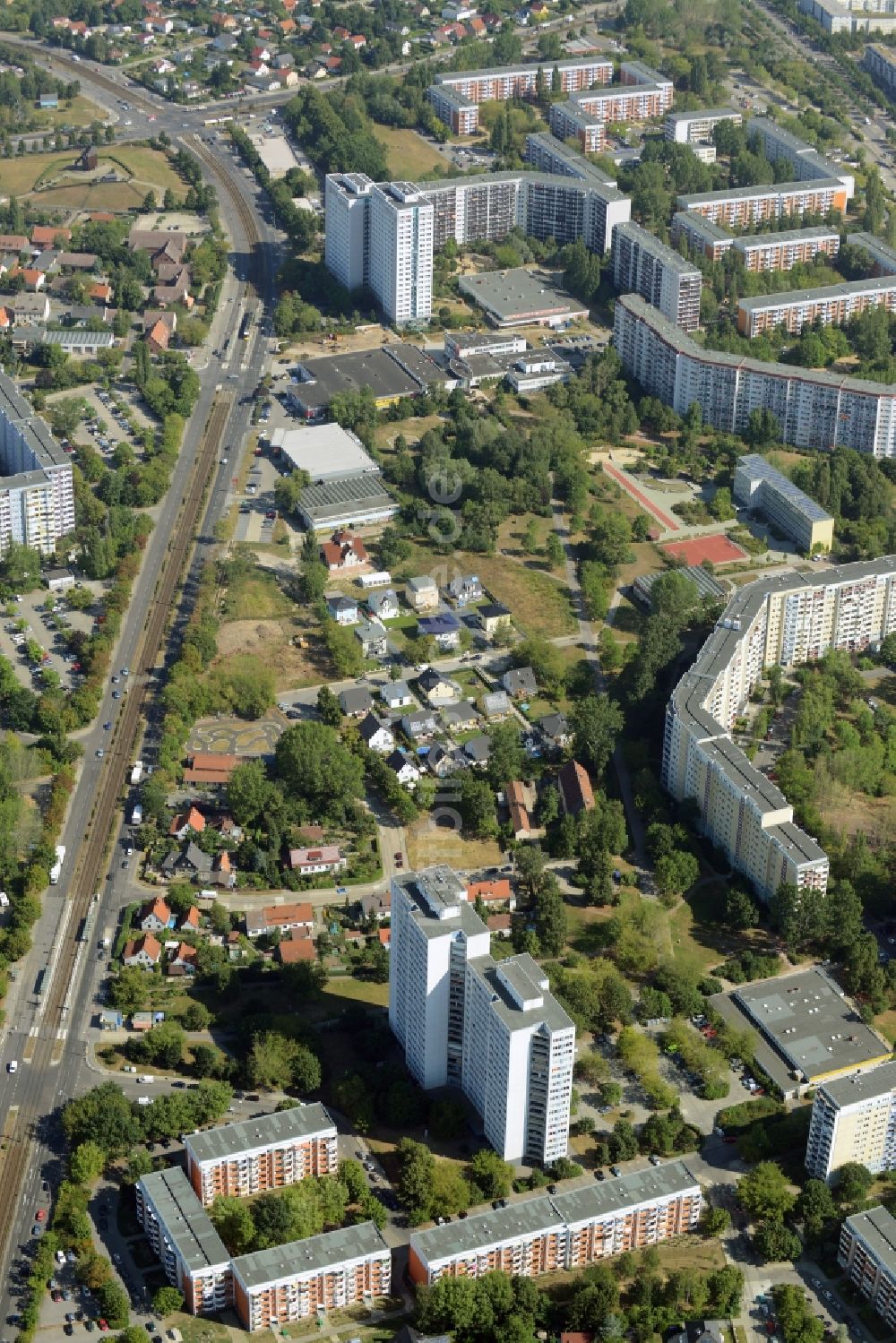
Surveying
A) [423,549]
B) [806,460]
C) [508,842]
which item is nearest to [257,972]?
[508,842]

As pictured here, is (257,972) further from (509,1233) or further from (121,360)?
(121,360)

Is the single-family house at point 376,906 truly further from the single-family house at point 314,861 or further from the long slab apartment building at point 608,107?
the long slab apartment building at point 608,107

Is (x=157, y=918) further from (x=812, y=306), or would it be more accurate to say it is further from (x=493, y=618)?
(x=812, y=306)

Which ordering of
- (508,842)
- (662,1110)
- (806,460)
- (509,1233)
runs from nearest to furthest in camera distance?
(509,1233), (662,1110), (508,842), (806,460)

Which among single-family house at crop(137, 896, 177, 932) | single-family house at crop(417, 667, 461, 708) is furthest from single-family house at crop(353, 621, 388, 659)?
single-family house at crop(137, 896, 177, 932)

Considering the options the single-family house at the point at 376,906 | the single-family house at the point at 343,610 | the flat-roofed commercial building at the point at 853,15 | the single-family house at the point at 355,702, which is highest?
the flat-roofed commercial building at the point at 853,15

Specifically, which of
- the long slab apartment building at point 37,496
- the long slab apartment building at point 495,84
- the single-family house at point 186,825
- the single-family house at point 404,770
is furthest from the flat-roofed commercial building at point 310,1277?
the long slab apartment building at point 495,84

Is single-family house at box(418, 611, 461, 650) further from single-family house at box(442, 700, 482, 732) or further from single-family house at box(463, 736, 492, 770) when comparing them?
single-family house at box(463, 736, 492, 770)
